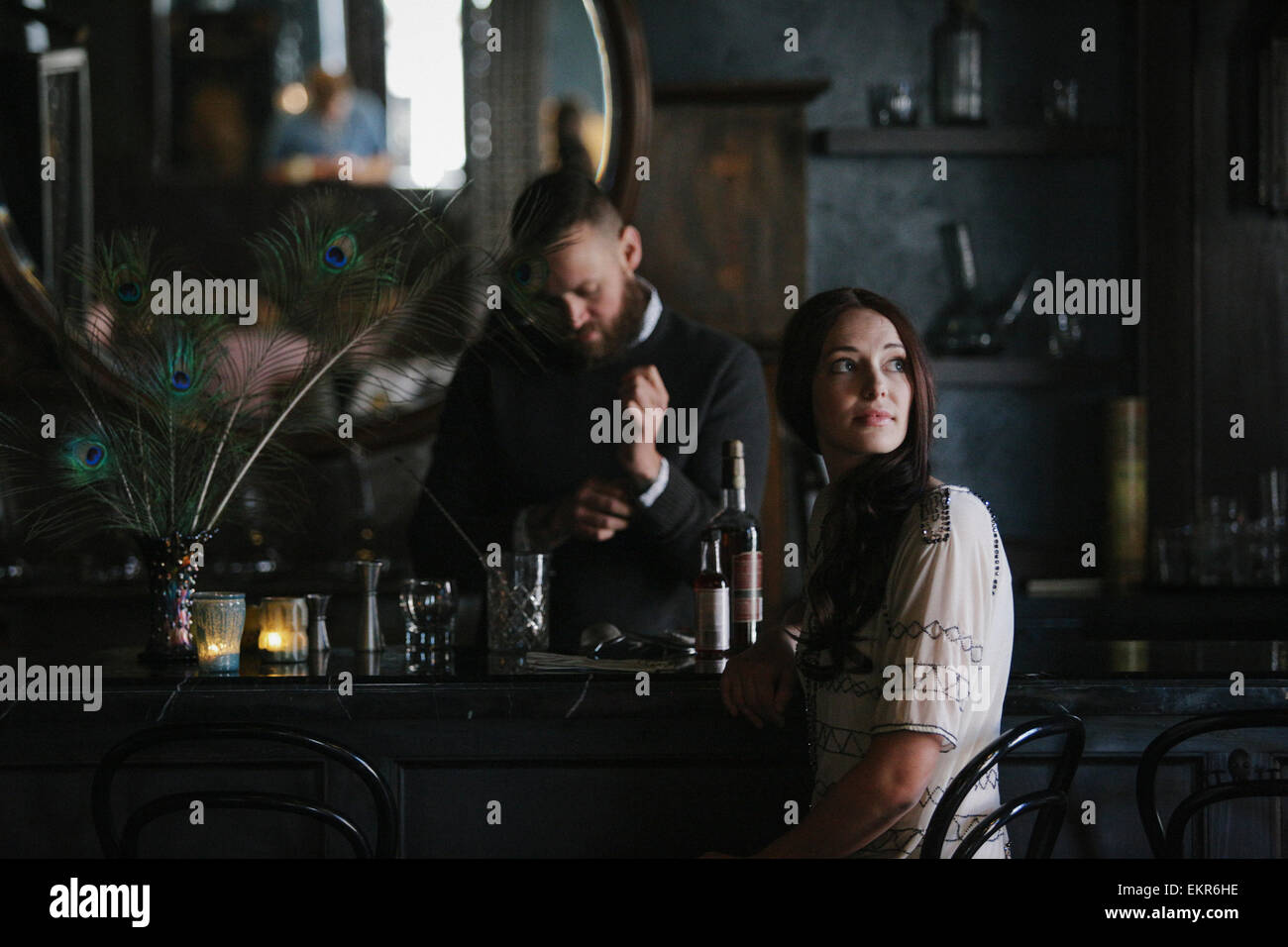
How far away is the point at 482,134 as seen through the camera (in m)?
3.40

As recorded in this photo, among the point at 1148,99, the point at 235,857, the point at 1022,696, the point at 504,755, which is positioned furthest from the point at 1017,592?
the point at 235,857

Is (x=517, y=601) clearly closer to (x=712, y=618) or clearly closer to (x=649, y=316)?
(x=712, y=618)

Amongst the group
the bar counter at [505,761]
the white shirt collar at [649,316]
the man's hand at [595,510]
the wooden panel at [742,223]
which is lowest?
the bar counter at [505,761]

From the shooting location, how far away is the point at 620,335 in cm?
257

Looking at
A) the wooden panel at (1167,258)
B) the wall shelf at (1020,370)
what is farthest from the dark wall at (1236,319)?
the wall shelf at (1020,370)

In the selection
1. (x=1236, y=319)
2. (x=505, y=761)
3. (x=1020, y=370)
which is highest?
(x=1236, y=319)

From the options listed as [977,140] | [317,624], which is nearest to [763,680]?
[317,624]

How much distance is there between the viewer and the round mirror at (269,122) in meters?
3.39

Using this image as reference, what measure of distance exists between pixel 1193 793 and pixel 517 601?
970mm

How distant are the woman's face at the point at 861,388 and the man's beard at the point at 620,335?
1.07 m

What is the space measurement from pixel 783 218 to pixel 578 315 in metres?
0.94

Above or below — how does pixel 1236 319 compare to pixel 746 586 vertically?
above

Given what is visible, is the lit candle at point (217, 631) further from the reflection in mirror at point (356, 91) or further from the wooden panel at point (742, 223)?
the reflection in mirror at point (356, 91)
